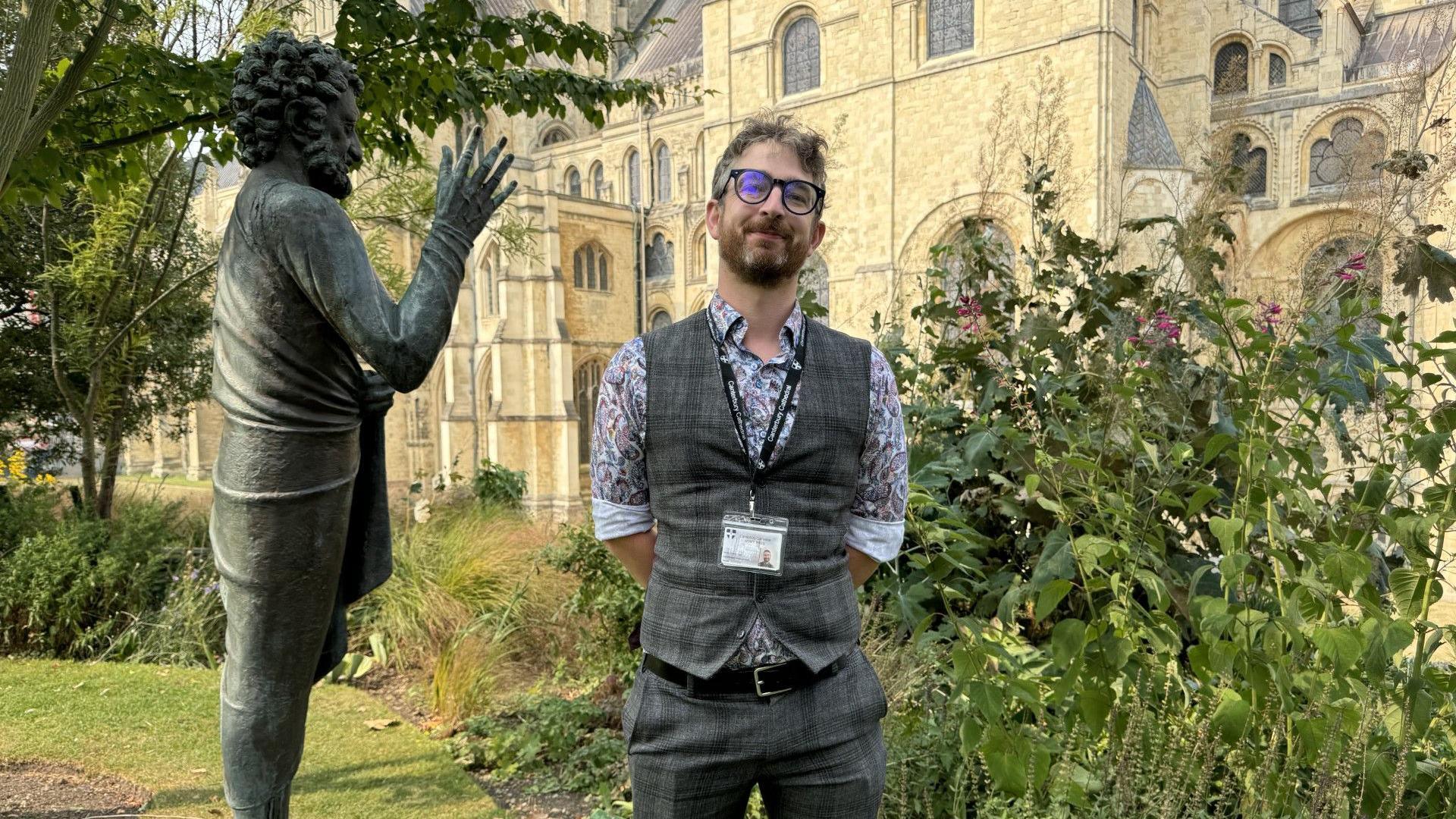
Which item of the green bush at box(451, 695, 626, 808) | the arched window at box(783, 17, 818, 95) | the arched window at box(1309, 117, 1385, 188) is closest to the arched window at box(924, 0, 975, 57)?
the arched window at box(783, 17, 818, 95)

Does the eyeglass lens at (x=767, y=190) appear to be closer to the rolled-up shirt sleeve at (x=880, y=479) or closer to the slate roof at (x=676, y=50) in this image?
the rolled-up shirt sleeve at (x=880, y=479)

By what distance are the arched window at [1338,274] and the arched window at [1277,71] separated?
863 inches

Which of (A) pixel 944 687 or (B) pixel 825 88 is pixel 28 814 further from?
(B) pixel 825 88

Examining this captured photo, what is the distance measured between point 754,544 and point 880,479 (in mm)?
367

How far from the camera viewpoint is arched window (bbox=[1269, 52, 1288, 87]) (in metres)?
20.5

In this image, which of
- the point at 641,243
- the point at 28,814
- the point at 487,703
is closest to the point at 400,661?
the point at 487,703

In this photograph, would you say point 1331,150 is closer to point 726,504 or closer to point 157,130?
point 157,130

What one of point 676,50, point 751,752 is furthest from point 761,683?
point 676,50

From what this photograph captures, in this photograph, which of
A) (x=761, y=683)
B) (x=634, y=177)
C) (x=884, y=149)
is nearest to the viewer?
(x=761, y=683)

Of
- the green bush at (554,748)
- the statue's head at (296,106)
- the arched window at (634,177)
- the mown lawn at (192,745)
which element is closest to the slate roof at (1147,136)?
the green bush at (554,748)

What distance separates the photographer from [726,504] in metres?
1.58

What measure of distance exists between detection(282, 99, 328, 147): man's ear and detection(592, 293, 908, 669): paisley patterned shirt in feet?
2.39

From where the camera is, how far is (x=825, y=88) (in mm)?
19438

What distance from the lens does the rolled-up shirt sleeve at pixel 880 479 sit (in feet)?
5.66
